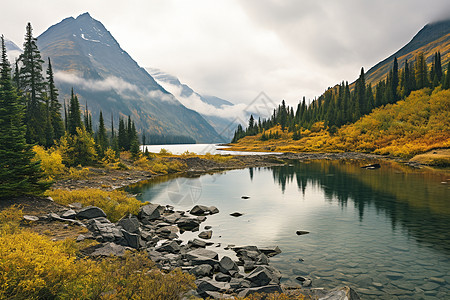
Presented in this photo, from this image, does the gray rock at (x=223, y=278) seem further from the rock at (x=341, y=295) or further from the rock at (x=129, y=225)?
the rock at (x=129, y=225)

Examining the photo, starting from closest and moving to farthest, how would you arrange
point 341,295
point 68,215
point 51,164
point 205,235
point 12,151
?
point 341,295 → point 12,151 → point 68,215 → point 205,235 → point 51,164

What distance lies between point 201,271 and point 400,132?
113 metres

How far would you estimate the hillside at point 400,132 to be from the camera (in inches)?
3278

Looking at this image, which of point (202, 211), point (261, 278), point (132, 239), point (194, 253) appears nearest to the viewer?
point (261, 278)

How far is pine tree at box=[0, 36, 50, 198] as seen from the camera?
15914 mm

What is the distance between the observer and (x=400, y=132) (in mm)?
98688

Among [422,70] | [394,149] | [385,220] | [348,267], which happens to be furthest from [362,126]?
[348,267]

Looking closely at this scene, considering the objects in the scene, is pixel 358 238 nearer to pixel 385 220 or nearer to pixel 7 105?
pixel 385 220

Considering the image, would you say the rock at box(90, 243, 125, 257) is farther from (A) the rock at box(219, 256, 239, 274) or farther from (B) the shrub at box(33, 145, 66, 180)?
(B) the shrub at box(33, 145, 66, 180)

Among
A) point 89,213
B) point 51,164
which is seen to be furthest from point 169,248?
point 51,164

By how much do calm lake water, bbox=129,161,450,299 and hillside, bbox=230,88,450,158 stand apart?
51283mm

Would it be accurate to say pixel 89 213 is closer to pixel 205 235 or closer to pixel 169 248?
pixel 169 248

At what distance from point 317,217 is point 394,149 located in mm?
85354

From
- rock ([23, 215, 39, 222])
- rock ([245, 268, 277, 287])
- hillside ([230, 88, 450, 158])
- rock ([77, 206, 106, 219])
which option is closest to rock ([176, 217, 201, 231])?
rock ([77, 206, 106, 219])
